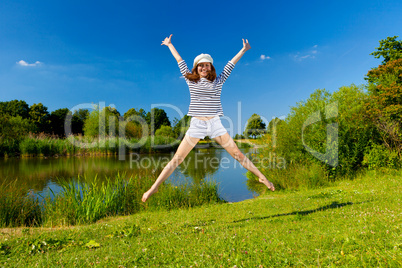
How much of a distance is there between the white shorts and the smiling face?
737 millimetres

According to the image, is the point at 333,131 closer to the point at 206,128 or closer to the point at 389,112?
the point at 389,112

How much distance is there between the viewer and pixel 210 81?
4074 millimetres

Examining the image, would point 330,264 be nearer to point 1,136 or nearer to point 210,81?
point 210,81

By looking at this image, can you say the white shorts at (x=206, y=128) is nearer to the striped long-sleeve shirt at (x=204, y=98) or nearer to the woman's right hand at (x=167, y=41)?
the striped long-sleeve shirt at (x=204, y=98)

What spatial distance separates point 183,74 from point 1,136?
1359 inches

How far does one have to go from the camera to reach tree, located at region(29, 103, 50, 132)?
5022 centimetres

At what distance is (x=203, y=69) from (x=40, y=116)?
58.6 metres

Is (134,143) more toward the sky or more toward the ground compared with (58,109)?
more toward the ground

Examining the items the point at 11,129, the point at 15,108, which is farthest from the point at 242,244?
the point at 15,108

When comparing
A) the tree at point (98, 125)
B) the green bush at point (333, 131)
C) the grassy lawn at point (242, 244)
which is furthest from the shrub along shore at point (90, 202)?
the tree at point (98, 125)

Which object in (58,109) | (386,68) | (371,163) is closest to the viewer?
(371,163)

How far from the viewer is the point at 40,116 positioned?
5175 cm

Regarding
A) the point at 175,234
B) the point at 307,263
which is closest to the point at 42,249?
the point at 175,234

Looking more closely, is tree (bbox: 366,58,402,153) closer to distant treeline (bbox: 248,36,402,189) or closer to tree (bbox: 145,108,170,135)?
distant treeline (bbox: 248,36,402,189)
